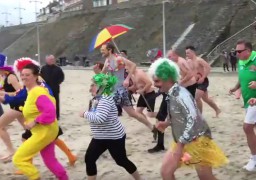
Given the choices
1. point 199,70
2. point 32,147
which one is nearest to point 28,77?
point 32,147

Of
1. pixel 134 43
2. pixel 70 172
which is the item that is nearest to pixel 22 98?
pixel 70 172

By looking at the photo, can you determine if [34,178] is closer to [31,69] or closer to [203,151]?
[31,69]

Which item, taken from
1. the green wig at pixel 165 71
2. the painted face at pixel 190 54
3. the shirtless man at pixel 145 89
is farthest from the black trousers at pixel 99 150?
the painted face at pixel 190 54

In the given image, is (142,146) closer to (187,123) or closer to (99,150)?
(99,150)

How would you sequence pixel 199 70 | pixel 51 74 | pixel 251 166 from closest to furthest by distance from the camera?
pixel 251 166 < pixel 199 70 < pixel 51 74

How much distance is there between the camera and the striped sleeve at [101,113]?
16.7ft

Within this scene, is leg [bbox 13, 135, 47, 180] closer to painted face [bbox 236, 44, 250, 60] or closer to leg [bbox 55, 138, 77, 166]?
leg [bbox 55, 138, 77, 166]

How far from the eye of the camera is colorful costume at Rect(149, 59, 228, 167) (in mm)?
4328

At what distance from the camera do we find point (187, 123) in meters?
4.34

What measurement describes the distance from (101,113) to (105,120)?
0.36 feet

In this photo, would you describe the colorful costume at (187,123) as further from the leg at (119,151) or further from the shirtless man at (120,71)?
the shirtless man at (120,71)

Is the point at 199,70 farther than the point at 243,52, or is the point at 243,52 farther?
the point at 199,70

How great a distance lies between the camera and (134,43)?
51.3 metres

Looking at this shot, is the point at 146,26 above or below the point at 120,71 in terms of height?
above
